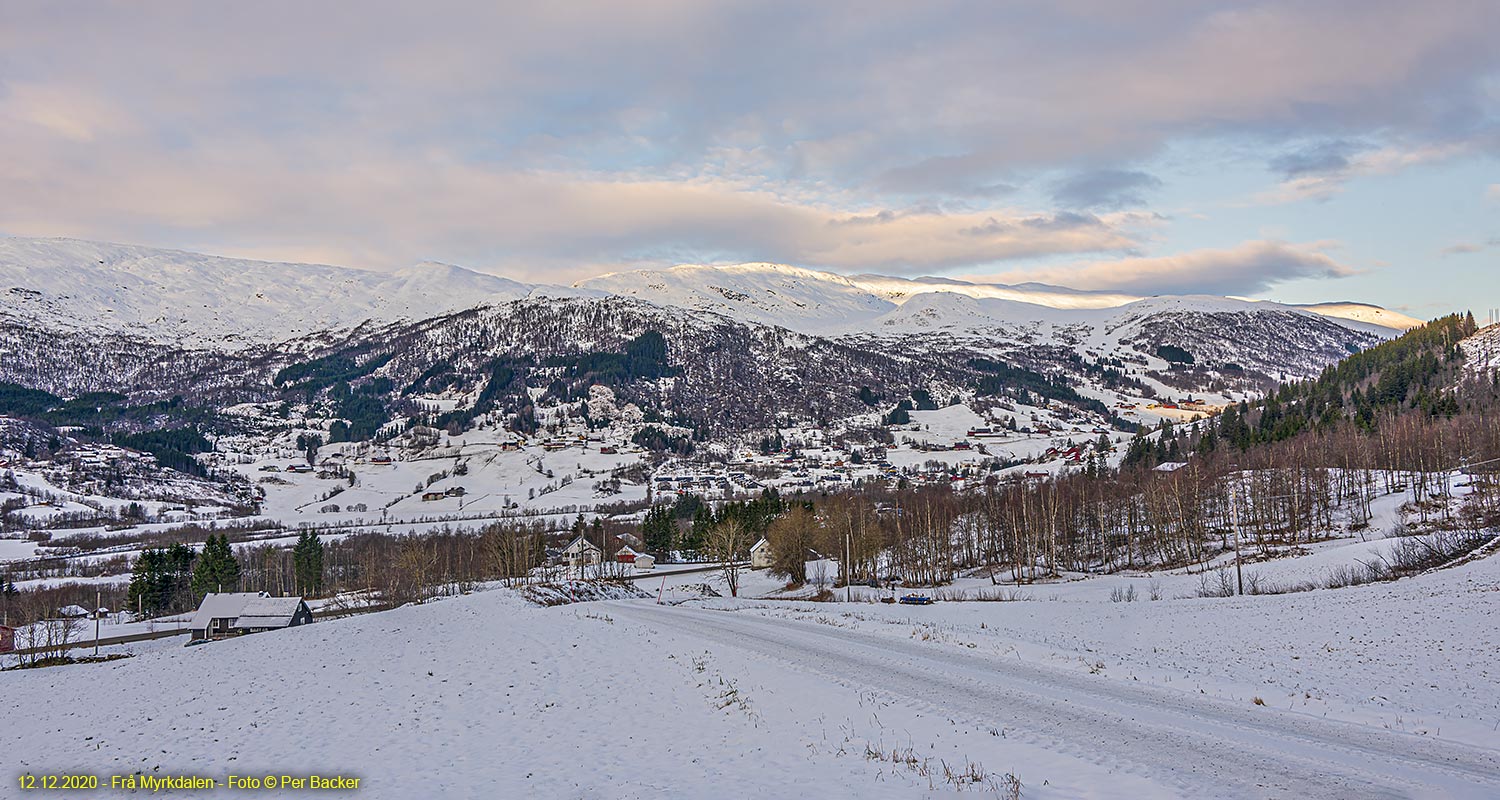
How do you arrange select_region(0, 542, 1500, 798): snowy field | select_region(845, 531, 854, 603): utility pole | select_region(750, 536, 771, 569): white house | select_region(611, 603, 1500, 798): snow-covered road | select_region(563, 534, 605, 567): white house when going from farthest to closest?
select_region(563, 534, 605, 567): white house
select_region(750, 536, 771, 569): white house
select_region(845, 531, 854, 603): utility pole
select_region(0, 542, 1500, 798): snowy field
select_region(611, 603, 1500, 798): snow-covered road

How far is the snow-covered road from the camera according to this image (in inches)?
498

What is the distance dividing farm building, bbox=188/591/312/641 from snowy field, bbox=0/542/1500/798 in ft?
130

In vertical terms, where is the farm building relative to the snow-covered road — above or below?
below

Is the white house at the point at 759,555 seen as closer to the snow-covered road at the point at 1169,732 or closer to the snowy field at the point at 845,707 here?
the snowy field at the point at 845,707

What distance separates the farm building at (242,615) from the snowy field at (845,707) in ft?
130

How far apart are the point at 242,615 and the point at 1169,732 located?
251ft

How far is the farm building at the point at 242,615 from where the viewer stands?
7081 centimetres

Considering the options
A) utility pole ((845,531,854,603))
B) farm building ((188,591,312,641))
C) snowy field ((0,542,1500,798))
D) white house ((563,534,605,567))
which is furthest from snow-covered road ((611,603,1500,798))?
white house ((563,534,605,567))

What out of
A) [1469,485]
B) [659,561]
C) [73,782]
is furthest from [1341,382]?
[73,782]

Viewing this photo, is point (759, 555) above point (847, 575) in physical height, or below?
below

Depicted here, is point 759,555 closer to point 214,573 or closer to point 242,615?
point 242,615

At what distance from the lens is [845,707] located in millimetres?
19281

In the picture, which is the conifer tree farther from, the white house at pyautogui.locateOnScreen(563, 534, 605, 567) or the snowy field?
the snowy field

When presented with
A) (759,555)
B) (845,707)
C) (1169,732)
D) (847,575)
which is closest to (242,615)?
(847,575)
